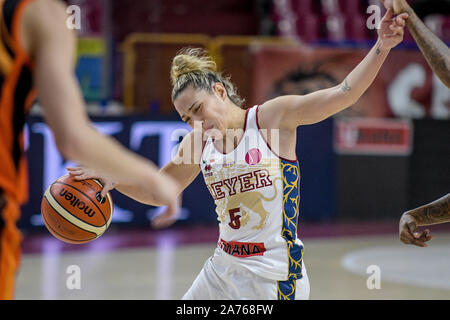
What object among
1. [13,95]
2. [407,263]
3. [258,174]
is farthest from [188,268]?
[13,95]

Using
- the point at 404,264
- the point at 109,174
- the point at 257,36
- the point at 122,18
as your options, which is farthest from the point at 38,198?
the point at 109,174

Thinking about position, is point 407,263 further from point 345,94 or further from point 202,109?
point 202,109

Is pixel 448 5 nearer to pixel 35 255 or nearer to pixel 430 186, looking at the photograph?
pixel 430 186

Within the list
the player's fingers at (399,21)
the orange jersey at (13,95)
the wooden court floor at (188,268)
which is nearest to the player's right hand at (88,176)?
the orange jersey at (13,95)

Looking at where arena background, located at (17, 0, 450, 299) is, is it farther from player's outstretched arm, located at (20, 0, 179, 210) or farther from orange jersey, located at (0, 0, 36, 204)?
player's outstretched arm, located at (20, 0, 179, 210)

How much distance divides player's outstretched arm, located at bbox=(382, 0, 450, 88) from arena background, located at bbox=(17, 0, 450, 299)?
18.9 feet

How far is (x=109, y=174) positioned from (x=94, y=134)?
0.13 meters

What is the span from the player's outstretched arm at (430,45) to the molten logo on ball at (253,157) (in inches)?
34.2

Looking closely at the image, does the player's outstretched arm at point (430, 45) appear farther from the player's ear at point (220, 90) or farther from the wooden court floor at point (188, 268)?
the wooden court floor at point (188, 268)

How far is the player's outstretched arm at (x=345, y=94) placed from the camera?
2.84 m

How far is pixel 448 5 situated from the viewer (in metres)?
13.3

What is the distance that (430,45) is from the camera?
2.89m

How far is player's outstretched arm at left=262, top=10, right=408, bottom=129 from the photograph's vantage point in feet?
9.30

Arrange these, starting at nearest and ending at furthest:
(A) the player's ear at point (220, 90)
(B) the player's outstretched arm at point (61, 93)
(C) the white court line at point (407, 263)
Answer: (B) the player's outstretched arm at point (61, 93) → (A) the player's ear at point (220, 90) → (C) the white court line at point (407, 263)
